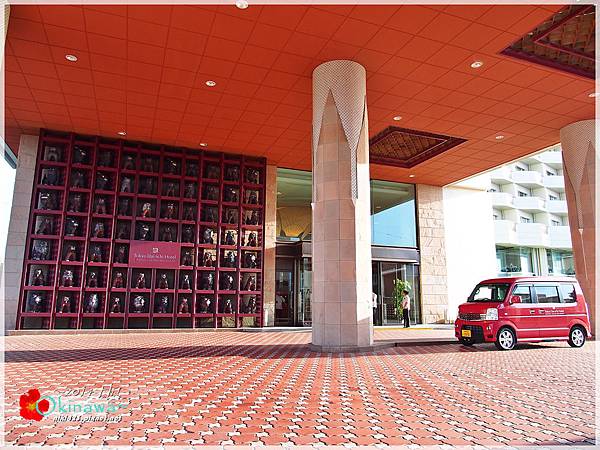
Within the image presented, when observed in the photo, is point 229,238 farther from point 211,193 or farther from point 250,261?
point 211,193

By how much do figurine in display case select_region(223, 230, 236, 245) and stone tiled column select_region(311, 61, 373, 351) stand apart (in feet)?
18.9

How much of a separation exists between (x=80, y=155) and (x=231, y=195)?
487cm

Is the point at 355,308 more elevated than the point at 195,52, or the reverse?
the point at 195,52

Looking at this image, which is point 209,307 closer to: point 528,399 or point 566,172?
point 528,399

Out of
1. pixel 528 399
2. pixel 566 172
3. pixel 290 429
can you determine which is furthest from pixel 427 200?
pixel 290 429

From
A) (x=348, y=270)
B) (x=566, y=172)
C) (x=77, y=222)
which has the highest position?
(x=566, y=172)

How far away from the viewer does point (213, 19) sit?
753 centimetres

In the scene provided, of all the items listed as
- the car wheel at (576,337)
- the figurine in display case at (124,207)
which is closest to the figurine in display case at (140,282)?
the figurine in display case at (124,207)

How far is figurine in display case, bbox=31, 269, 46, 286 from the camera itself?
38.3 feet

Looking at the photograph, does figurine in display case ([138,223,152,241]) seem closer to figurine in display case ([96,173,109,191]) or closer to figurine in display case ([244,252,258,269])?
figurine in display case ([96,173,109,191])

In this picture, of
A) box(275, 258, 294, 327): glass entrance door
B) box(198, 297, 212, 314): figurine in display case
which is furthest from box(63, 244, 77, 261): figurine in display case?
box(275, 258, 294, 327): glass entrance door

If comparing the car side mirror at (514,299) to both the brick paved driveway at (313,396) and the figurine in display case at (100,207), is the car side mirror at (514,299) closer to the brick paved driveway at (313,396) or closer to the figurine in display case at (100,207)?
the brick paved driveway at (313,396)

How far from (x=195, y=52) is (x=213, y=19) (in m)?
1.23

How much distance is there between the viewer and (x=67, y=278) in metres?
11.9
